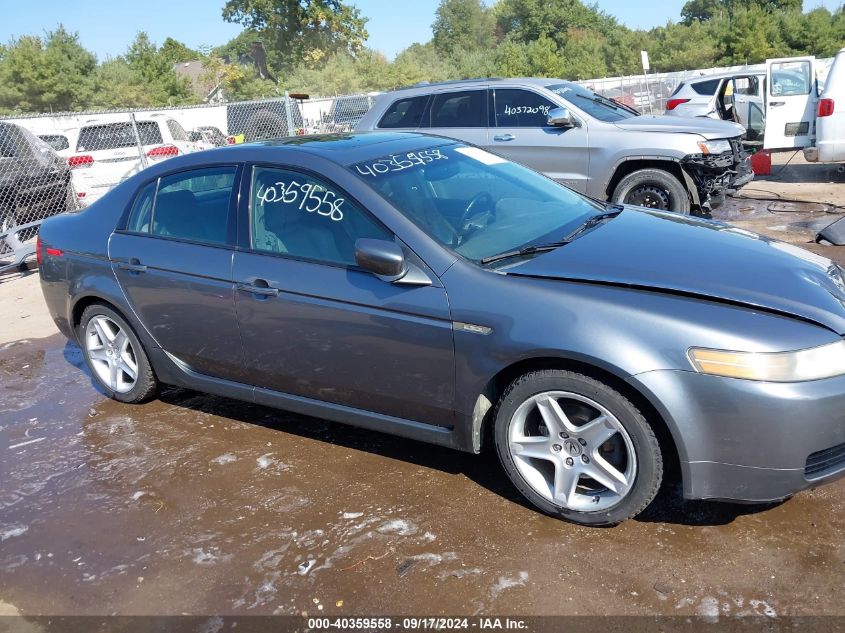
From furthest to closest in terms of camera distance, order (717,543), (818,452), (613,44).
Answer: (613,44), (717,543), (818,452)

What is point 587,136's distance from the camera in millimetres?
8258

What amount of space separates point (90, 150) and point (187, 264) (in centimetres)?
1036

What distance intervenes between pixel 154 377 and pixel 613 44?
2578 inches

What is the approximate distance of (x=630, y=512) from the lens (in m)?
2.97

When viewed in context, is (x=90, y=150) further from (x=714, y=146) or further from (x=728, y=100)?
(x=728, y=100)

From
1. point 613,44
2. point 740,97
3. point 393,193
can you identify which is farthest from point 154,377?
point 613,44

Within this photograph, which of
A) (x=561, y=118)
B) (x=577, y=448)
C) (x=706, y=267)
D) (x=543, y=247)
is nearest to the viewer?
(x=577, y=448)

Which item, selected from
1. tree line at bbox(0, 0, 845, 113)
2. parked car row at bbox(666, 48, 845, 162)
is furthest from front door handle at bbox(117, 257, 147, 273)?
tree line at bbox(0, 0, 845, 113)

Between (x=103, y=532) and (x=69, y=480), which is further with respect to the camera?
(x=69, y=480)

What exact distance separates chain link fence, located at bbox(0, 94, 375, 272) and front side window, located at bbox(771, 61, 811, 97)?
8210 mm

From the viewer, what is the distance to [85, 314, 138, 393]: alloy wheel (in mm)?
4727

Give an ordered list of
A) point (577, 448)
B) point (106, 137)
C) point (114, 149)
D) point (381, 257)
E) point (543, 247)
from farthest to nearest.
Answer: point (106, 137) < point (114, 149) < point (543, 247) < point (381, 257) < point (577, 448)

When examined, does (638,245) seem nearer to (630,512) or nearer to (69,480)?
(630,512)

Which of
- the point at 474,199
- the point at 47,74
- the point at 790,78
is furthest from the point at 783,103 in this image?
the point at 47,74
